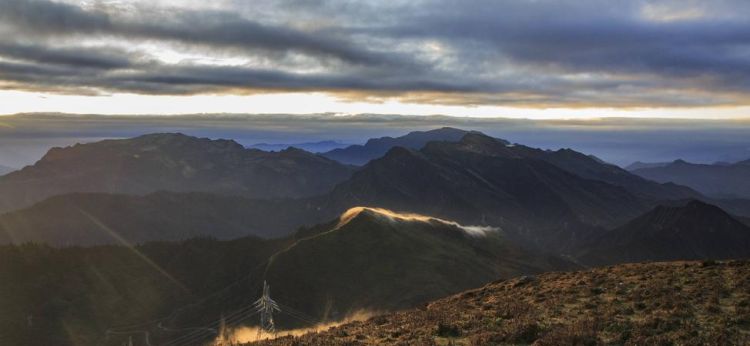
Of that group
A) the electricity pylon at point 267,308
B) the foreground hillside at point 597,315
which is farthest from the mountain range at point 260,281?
the foreground hillside at point 597,315

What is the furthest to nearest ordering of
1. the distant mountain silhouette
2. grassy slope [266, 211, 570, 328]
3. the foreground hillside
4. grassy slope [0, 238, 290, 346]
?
1. grassy slope [0, 238, 290, 346]
2. the distant mountain silhouette
3. grassy slope [266, 211, 570, 328]
4. the foreground hillside

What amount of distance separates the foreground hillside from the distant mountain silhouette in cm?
8123

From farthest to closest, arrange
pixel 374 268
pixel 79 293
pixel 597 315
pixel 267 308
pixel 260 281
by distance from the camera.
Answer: pixel 79 293 → pixel 260 281 → pixel 374 268 → pixel 267 308 → pixel 597 315

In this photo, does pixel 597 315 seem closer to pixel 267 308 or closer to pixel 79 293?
pixel 267 308

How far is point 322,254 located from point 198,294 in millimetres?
54809

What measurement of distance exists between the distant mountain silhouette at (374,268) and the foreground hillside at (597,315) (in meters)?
81.2

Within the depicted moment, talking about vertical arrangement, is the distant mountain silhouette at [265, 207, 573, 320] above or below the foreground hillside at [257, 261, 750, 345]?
below

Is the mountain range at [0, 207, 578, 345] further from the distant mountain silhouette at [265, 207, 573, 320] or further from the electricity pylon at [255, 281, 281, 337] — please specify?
the electricity pylon at [255, 281, 281, 337]

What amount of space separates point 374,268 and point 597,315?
119 m

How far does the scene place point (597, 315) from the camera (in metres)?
30.4

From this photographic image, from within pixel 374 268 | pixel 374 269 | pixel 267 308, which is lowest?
pixel 374 269

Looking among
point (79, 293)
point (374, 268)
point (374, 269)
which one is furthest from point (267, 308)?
point (79, 293)

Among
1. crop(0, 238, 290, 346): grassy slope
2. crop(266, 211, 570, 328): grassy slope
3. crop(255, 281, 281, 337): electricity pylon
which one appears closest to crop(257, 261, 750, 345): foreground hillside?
crop(255, 281, 281, 337): electricity pylon

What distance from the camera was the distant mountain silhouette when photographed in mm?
132125
